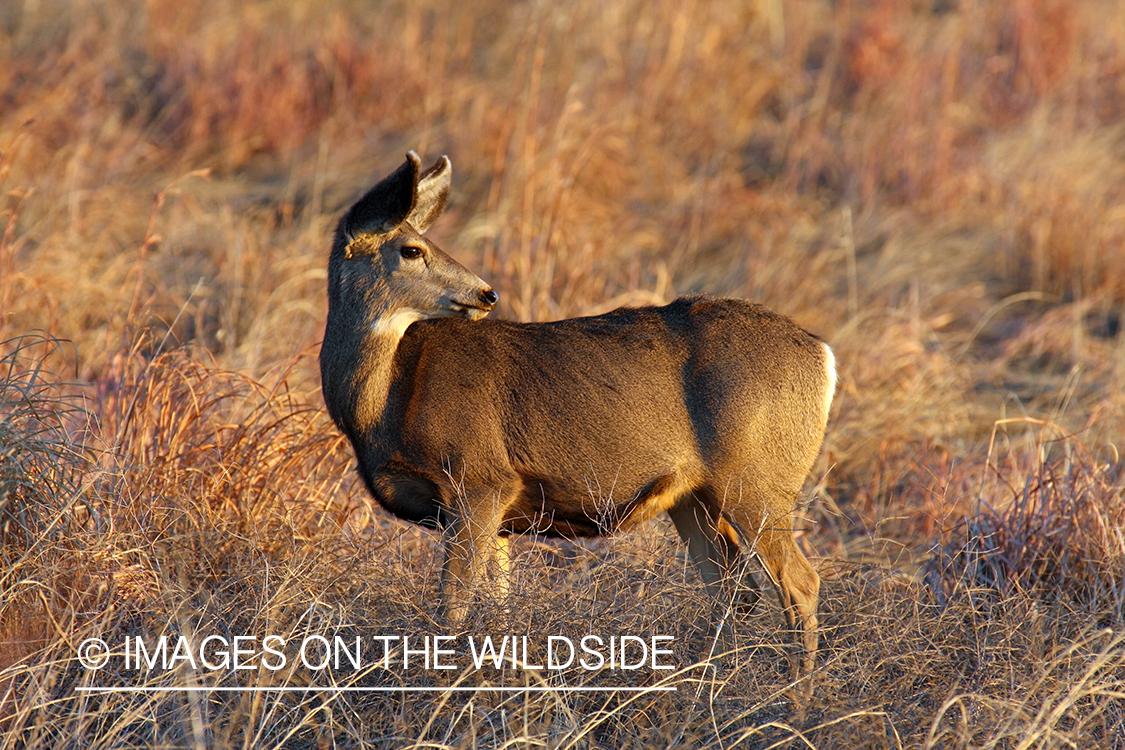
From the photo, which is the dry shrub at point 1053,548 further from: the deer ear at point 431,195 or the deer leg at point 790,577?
the deer ear at point 431,195

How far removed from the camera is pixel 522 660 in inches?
149

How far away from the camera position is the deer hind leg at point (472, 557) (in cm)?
400

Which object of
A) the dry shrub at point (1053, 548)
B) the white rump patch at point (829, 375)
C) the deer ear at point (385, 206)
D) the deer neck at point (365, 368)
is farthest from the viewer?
the dry shrub at point (1053, 548)

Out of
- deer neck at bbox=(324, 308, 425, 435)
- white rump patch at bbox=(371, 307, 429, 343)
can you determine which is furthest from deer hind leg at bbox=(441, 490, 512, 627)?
white rump patch at bbox=(371, 307, 429, 343)

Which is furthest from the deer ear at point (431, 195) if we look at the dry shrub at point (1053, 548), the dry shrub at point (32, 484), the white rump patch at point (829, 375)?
the dry shrub at point (1053, 548)

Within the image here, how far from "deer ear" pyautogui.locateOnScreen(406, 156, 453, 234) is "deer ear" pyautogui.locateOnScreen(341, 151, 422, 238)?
32 cm

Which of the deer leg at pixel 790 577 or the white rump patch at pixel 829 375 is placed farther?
the white rump patch at pixel 829 375

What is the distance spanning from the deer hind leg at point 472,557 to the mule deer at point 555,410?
0.04ft

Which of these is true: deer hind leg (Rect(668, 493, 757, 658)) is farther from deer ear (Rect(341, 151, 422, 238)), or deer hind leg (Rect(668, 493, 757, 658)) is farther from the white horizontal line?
deer ear (Rect(341, 151, 422, 238))

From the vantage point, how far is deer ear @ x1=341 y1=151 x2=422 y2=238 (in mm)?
4219

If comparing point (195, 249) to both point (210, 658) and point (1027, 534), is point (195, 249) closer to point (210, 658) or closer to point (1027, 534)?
point (210, 658)

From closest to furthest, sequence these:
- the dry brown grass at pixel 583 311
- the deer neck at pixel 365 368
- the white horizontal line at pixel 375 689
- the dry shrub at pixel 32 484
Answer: the white horizontal line at pixel 375 689 → the dry brown grass at pixel 583 311 → the dry shrub at pixel 32 484 → the deer neck at pixel 365 368

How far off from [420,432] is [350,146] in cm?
613

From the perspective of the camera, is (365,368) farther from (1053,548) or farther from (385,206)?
(1053,548)
